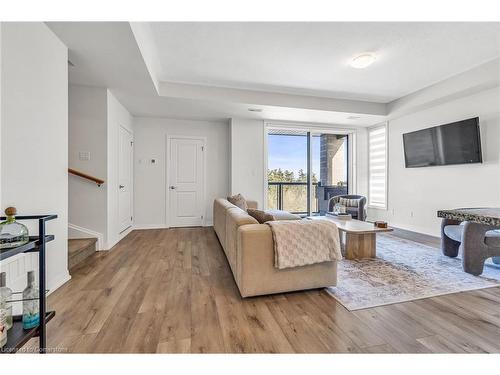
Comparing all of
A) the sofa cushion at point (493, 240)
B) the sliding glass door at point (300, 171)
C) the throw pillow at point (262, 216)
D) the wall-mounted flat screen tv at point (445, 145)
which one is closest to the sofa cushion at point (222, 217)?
the throw pillow at point (262, 216)

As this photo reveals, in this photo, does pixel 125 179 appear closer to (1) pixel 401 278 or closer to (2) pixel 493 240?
(1) pixel 401 278

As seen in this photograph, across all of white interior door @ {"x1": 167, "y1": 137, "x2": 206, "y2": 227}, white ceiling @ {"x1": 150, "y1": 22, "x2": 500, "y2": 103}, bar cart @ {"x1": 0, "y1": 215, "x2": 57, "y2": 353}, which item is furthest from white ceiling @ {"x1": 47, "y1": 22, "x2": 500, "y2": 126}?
bar cart @ {"x1": 0, "y1": 215, "x2": 57, "y2": 353}

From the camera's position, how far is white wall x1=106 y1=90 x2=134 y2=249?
3.34m

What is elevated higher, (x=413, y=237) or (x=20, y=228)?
(x=20, y=228)

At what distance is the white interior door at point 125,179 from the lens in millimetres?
3914

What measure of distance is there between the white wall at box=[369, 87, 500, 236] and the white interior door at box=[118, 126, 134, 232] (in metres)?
5.48

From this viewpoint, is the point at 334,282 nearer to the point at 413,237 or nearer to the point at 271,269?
the point at 271,269

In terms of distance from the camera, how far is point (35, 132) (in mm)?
1833

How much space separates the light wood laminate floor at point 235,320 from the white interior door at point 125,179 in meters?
1.71

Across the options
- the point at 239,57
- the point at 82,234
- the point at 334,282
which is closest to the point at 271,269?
the point at 334,282

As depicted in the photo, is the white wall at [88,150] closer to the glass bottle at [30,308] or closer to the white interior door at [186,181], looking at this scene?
the white interior door at [186,181]

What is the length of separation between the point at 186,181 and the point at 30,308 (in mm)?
3913

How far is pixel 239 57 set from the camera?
9.66ft
